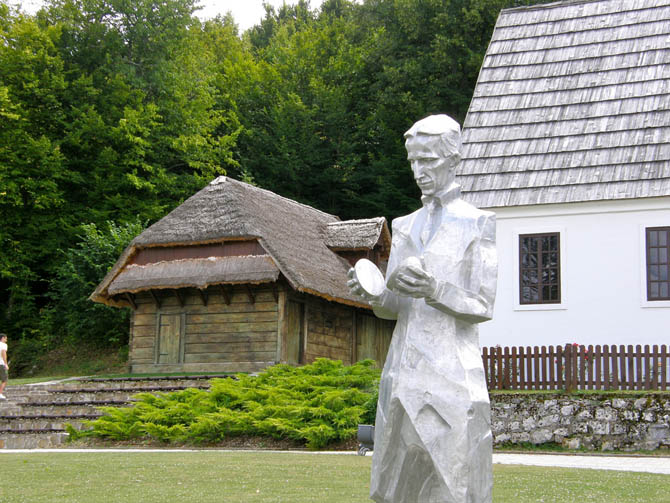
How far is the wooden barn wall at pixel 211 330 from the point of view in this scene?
2578cm

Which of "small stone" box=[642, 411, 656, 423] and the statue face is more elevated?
the statue face

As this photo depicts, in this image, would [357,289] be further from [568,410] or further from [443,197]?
[568,410]

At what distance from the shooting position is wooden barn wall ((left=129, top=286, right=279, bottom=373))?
25.8 meters

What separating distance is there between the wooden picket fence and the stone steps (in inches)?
296

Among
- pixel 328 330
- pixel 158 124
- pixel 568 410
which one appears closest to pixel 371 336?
pixel 328 330

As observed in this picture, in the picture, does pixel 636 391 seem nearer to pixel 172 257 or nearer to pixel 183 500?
pixel 183 500

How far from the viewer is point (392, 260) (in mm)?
5488

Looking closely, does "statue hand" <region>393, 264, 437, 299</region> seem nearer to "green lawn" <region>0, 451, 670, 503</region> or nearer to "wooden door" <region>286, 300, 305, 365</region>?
"green lawn" <region>0, 451, 670, 503</region>

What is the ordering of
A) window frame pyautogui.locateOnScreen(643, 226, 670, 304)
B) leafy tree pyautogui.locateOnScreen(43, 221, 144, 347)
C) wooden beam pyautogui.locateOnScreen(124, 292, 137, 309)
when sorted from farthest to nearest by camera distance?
leafy tree pyautogui.locateOnScreen(43, 221, 144, 347) → wooden beam pyautogui.locateOnScreen(124, 292, 137, 309) → window frame pyautogui.locateOnScreen(643, 226, 670, 304)

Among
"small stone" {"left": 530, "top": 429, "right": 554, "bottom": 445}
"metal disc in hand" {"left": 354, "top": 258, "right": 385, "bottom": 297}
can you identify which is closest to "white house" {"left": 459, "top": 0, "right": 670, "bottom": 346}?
"small stone" {"left": 530, "top": 429, "right": 554, "bottom": 445}

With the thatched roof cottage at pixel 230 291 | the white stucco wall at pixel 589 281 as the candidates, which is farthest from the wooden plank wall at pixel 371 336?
the white stucco wall at pixel 589 281

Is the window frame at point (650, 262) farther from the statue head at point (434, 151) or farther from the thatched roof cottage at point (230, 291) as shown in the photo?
the statue head at point (434, 151)

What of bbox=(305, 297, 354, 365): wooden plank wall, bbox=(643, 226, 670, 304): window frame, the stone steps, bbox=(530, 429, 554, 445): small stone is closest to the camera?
bbox=(530, 429, 554, 445): small stone

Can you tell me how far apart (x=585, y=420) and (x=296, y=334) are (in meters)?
11.4
